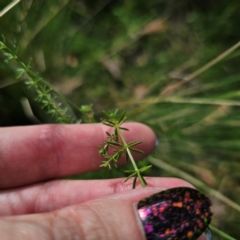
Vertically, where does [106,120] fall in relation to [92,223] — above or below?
above

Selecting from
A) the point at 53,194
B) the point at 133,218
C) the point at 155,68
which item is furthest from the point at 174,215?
the point at 155,68

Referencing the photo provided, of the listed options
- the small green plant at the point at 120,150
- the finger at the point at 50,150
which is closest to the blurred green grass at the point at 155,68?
the finger at the point at 50,150

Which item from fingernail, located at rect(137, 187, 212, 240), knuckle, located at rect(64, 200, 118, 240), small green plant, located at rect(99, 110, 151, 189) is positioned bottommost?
fingernail, located at rect(137, 187, 212, 240)

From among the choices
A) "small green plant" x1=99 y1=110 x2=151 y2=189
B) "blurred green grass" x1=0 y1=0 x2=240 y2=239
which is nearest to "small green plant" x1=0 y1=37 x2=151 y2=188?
"small green plant" x1=99 y1=110 x2=151 y2=189

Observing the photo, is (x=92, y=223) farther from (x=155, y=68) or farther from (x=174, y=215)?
(x=155, y=68)

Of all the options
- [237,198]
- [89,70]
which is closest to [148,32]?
[89,70]

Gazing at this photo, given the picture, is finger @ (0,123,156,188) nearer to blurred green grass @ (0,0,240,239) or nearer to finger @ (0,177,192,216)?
finger @ (0,177,192,216)

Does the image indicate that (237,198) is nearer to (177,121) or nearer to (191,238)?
(177,121)
